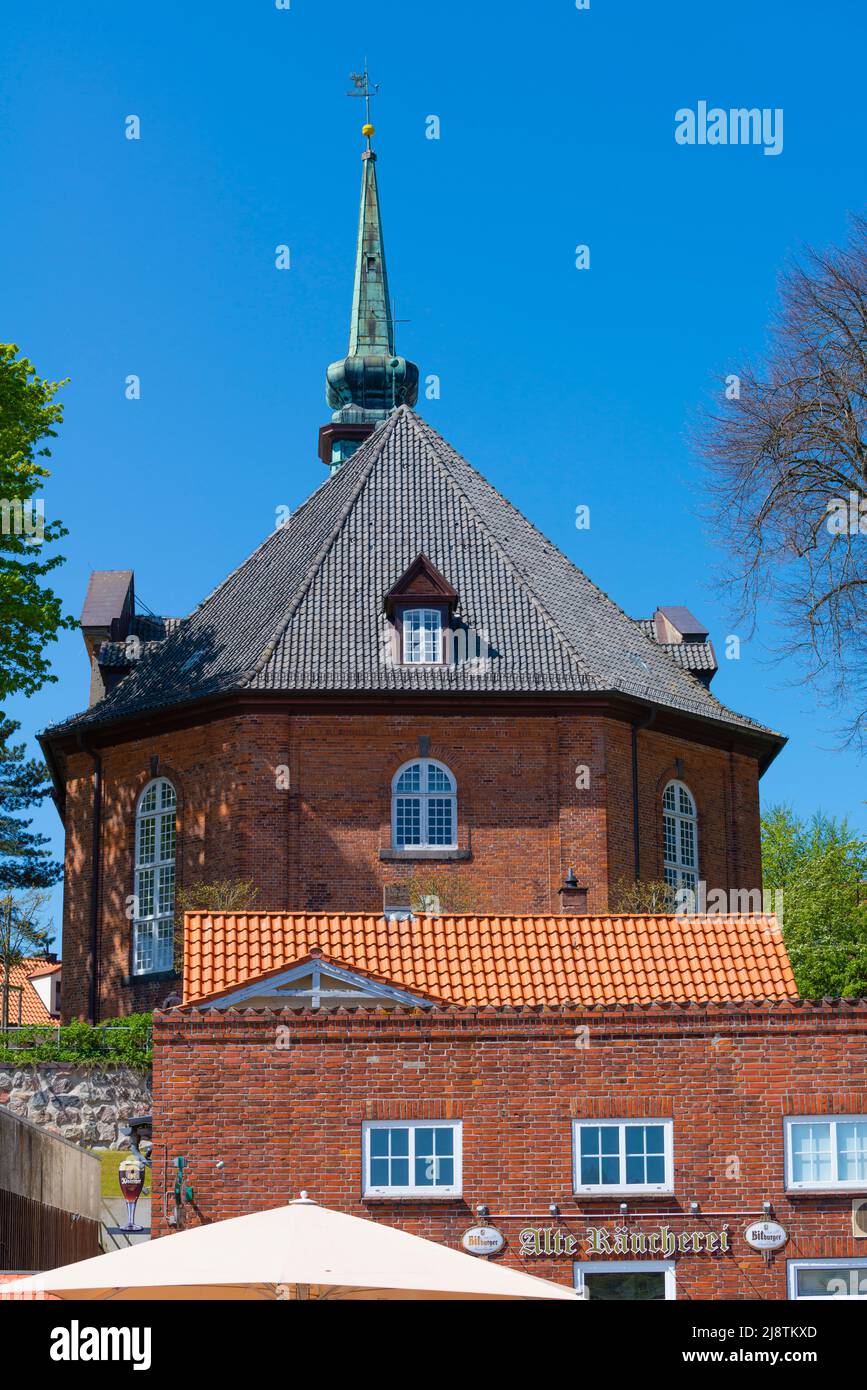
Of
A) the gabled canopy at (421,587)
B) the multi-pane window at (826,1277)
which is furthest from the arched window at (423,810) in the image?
the multi-pane window at (826,1277)

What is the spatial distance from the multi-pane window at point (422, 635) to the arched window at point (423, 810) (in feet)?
7.38

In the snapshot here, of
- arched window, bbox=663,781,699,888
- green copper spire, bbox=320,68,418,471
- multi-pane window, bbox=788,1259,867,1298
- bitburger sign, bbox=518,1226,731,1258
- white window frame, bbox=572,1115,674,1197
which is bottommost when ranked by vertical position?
multi-pane window, bbox=788,1259,867,1298

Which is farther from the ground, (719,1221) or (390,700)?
(390,700)

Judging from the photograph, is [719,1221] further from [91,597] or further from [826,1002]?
[91,597]

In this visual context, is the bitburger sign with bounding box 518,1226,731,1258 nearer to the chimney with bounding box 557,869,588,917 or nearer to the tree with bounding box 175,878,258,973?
the chimney with bounding box 557,869,588,917

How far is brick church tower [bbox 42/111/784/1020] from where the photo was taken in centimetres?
3744

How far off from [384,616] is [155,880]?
697 centimetres

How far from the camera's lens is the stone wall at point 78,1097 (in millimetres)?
34375

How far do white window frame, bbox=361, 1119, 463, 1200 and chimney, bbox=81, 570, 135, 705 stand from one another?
22828 millimetres

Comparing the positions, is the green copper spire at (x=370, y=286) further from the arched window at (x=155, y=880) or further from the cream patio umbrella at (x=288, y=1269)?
the cream patio umbrella at (x=288, y=1269)

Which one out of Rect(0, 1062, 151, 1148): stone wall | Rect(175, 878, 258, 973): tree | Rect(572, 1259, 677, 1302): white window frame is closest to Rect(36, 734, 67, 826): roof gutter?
Rect(175, 878, 258, 973): tree
